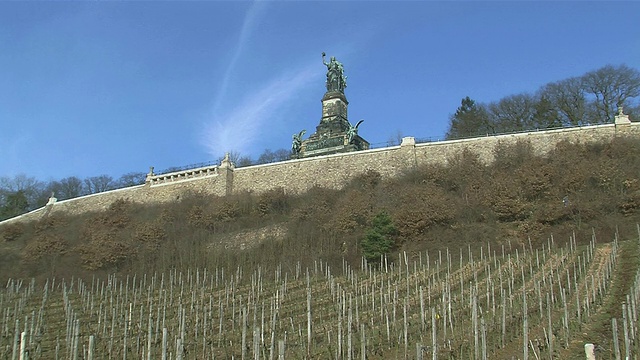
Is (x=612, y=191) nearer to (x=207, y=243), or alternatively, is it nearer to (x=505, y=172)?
(x=505, y=172)

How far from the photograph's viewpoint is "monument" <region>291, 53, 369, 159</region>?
3646cm

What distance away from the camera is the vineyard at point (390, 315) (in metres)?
10.7

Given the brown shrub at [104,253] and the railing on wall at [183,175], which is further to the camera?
the railing on wall at [183,175]

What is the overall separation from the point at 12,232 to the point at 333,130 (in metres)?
20.6

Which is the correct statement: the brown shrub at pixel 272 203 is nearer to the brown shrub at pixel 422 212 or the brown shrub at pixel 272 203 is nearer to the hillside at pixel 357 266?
the hillside at pixel 357 266

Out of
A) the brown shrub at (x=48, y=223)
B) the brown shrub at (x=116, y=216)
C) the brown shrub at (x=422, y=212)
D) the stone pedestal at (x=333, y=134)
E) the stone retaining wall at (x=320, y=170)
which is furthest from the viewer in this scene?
the stone pedestal at (x=333, y=134)

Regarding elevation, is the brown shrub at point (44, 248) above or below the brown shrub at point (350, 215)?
below

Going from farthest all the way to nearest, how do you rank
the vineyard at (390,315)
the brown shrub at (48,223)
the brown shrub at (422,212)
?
the brown shrub at (48,223)
the brown shrub at (422,212)
the vineyard at (390,315)

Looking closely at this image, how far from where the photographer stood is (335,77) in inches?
1619

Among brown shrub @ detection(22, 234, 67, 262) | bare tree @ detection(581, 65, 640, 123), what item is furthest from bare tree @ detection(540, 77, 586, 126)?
brown shrub @ detection(22, 234, 67, 262)

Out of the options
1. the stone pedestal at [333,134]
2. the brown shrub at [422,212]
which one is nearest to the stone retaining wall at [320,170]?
the stone pedestal at [333,134]

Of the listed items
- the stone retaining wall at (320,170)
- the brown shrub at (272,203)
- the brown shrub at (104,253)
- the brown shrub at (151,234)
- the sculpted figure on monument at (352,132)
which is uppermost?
the sculpted figure on monument at (352,132)

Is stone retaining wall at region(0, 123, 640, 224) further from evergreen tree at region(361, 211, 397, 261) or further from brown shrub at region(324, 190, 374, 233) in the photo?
evergreen tree at region(361, 211, 397, 261)

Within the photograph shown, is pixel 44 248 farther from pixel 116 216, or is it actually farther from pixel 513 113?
pixel 513 113
